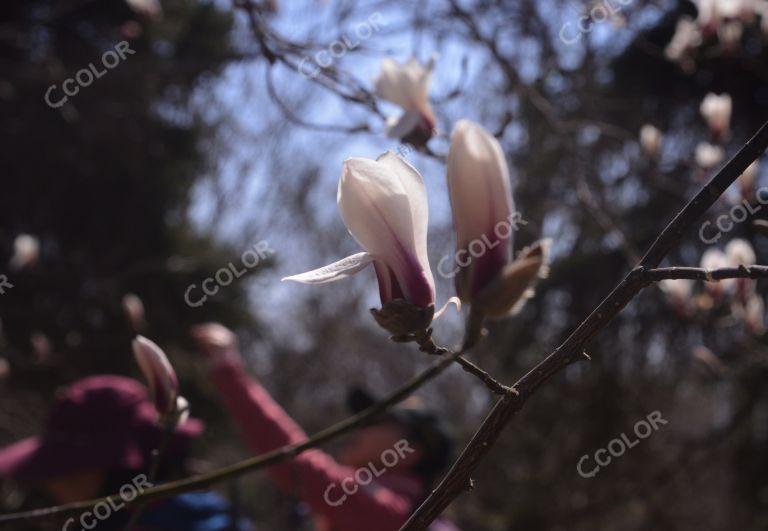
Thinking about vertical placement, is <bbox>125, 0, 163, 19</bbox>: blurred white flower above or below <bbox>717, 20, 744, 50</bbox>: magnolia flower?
above

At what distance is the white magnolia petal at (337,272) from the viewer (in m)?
0.51

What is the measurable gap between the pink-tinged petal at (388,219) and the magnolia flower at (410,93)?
542 millimetres

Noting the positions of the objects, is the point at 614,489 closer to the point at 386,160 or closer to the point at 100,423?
the point at 100,423

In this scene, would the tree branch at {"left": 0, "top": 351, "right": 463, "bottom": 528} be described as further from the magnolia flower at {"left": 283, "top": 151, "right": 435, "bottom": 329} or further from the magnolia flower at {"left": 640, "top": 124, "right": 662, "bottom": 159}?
the magnolia flower at {"left": 640, "top": 124, "right": 662, "bottom": 159}

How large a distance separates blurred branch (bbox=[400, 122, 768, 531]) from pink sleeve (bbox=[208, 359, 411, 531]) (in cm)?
97

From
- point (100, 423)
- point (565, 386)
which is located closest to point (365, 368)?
point (565, 386)

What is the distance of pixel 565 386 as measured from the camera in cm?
446

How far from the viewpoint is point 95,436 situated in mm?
1516

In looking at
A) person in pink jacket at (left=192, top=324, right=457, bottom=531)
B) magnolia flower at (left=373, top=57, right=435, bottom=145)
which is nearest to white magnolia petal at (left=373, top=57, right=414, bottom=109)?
magnolia flower at (left=373, top=57, right=435, bottom=145)

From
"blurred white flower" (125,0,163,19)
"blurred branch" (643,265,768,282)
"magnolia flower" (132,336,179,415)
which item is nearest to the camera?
"blurred branch" (643,265,768,282)

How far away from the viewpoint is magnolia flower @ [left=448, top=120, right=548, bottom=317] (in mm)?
437

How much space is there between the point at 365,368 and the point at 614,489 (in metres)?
3.58

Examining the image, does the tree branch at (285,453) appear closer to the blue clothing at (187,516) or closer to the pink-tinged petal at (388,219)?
the pink-tinged petal at (388,219)

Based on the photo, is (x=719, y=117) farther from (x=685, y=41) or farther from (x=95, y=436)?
(x=95, y=436)
